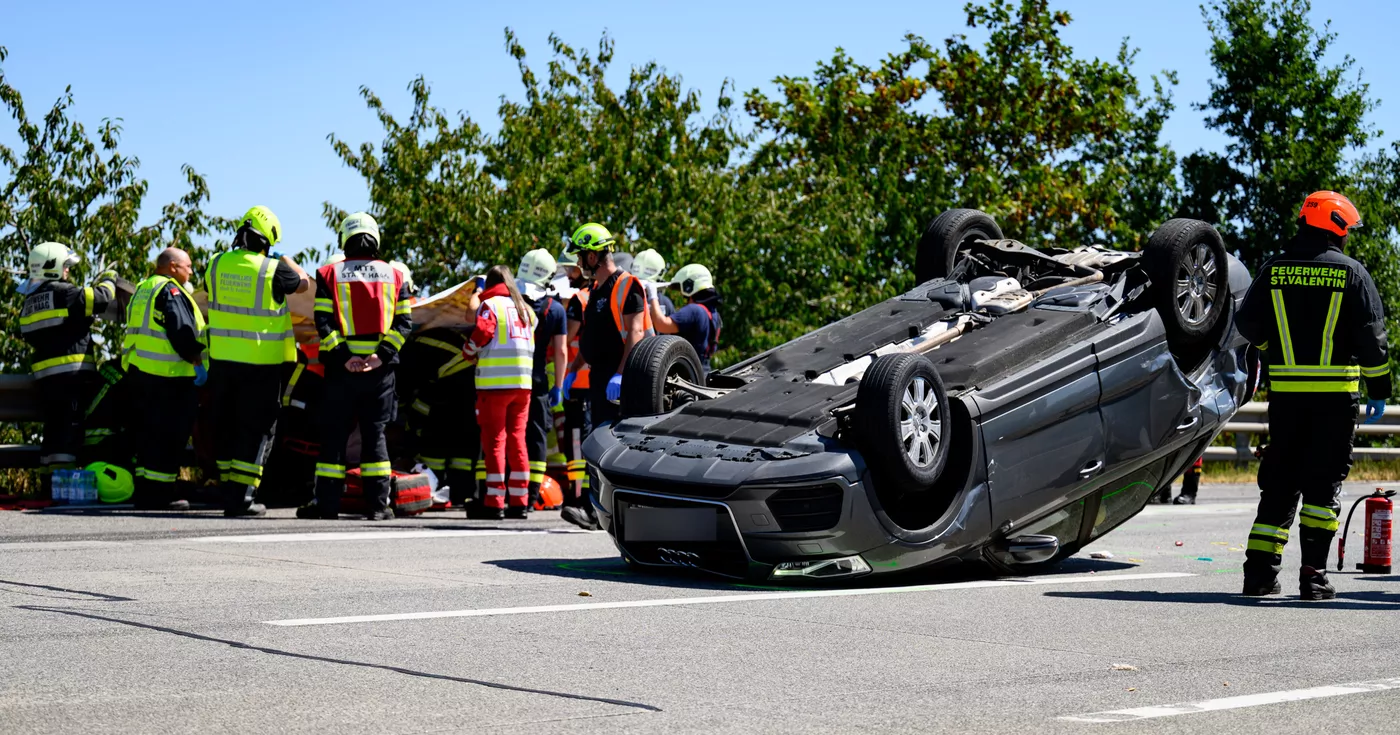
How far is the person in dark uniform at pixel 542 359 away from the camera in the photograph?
1184 cm

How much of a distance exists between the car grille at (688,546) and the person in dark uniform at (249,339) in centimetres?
419

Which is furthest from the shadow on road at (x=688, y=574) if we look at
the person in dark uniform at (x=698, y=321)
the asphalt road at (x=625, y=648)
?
the person in dark uniform at (x=698, y=321)

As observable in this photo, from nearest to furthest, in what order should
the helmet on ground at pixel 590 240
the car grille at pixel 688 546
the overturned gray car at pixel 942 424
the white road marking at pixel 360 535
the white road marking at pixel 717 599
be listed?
the white road marking at pixel 717 599 → the overturned gray car at pixel 942 424 → the car grille at pixel 688 546 → the white road marking at pixel 360 535 → the helmet on ground at pixel 590 240

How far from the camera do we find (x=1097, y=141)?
36250 mm

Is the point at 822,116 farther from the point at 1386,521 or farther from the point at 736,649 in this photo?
the point at 736,649

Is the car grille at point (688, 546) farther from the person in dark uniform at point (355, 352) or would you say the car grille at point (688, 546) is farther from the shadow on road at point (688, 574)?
the person in dark uniform at point (355, 352)

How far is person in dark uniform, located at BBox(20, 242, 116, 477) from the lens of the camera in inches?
484

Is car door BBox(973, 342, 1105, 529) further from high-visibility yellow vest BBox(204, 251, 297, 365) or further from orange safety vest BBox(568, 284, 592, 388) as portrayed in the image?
high-visibility yellow vest BBox(204, 251, 297, 365)

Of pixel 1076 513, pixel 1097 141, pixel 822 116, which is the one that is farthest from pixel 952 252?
pixel 1097 141

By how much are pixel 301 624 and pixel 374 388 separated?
17.3ft

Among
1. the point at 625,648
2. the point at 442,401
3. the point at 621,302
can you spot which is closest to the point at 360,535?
the point at 621,302

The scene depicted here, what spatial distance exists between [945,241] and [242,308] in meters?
4.93

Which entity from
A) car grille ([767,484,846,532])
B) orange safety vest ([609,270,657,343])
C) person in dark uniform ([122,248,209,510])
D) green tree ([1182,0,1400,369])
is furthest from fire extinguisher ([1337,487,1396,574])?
green tree ([1182,0,1400,369])

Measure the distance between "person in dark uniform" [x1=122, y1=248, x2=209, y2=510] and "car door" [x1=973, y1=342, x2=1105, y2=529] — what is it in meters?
6.42
